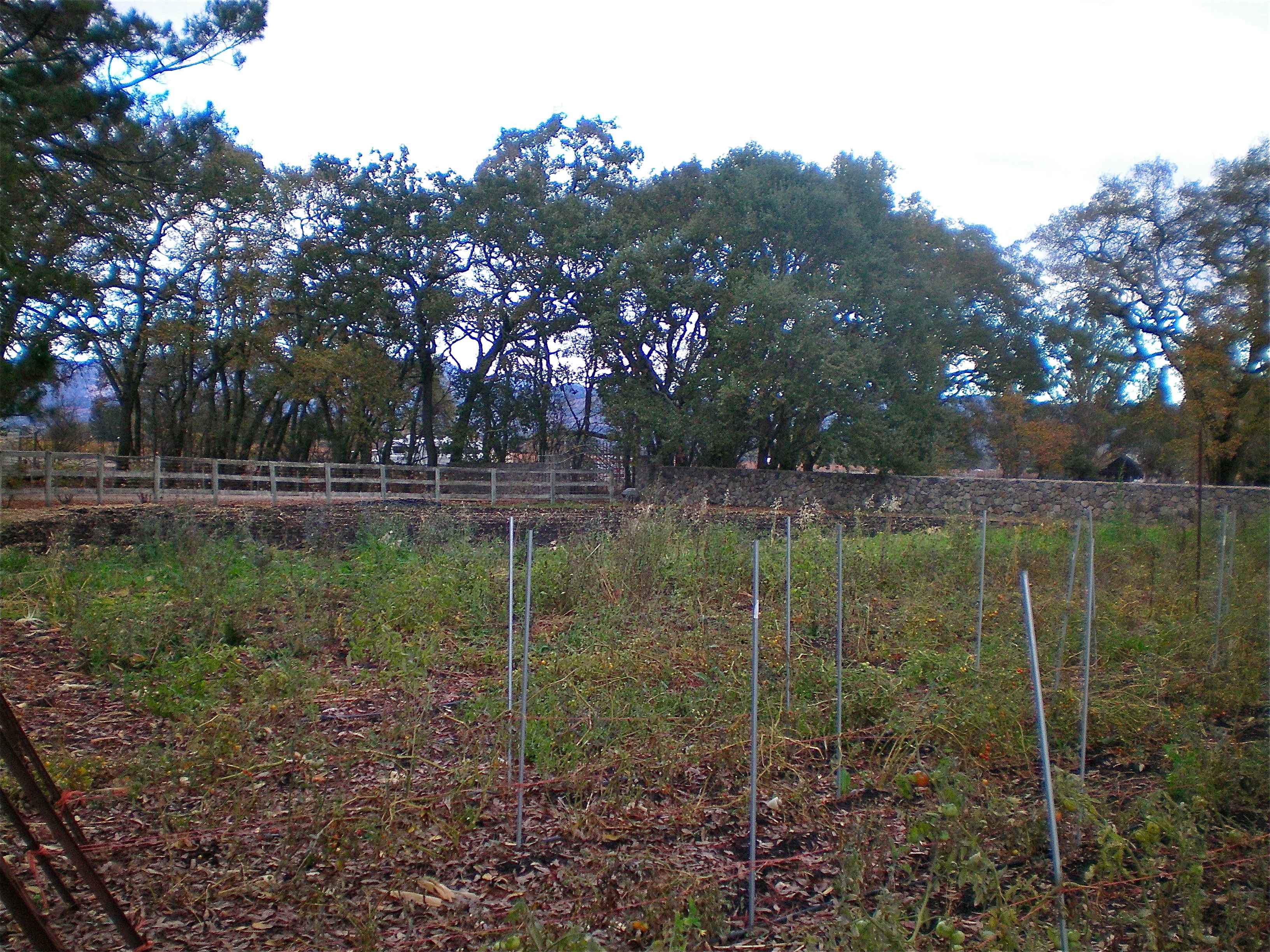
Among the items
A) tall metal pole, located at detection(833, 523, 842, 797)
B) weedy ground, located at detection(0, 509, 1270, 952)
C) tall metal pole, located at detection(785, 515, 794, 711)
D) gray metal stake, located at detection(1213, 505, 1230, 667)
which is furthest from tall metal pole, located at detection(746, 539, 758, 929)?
gray metal stake, located at detection(1213, 505, 1230, 667)

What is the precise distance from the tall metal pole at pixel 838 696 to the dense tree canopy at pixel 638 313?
977cm

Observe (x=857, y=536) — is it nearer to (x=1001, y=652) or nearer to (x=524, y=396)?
(x=1001, y=652)

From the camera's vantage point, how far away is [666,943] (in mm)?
2771

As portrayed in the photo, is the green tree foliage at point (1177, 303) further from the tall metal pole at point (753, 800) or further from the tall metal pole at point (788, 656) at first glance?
the tall metal pole at point (753, 800)

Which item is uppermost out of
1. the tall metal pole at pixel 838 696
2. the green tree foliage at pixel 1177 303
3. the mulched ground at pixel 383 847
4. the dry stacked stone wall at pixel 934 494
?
the green tree foliage at pixel 1177 303

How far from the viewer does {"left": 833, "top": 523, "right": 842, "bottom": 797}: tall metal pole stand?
13.1 ft

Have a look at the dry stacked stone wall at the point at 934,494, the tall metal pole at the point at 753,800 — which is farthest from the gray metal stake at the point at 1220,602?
the dry stacked stone wall at the point at 934,494

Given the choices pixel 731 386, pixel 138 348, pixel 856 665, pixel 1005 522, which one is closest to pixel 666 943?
pixel 856 665

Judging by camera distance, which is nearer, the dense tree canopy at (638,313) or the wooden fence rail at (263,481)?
the wooden fence rail at (263,481)

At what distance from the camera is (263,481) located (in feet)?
67.7

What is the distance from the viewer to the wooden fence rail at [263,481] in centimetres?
1478

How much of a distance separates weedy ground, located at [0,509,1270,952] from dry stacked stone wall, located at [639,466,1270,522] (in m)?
6.48

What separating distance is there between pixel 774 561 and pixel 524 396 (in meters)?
20.4

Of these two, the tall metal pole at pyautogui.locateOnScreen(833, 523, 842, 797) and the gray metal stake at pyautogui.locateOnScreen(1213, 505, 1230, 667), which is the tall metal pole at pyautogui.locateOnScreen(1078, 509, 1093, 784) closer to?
the tall metal pole at pyautogui.locateOnScreen(833, 523, 842, 797)
